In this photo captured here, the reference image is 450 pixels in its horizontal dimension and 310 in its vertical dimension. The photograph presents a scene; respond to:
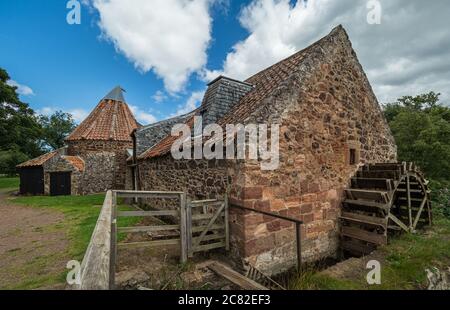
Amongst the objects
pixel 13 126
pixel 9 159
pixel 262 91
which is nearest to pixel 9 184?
pixel 9 159

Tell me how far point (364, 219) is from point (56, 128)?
153 ft

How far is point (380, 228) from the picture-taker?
235 inches

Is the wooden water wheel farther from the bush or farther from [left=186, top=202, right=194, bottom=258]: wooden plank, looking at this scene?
the bush

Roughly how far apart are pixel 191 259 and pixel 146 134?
26.9ft

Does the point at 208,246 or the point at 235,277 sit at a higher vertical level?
the point at 208,246

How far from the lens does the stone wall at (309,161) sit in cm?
507

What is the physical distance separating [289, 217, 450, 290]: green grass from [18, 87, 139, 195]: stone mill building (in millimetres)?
15019

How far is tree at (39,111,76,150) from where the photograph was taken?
126 ft

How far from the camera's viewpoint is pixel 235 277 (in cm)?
420

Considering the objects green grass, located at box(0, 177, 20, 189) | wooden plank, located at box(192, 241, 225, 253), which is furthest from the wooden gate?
green grass, located at box(0, 177, 20, 189)

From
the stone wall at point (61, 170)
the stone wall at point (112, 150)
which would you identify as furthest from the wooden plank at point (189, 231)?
the stone wall at point (61, 170)

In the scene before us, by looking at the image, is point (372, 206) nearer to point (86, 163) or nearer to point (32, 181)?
point (86, 163)

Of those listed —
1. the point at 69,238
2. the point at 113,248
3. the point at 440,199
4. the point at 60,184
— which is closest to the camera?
the point at 113,248
